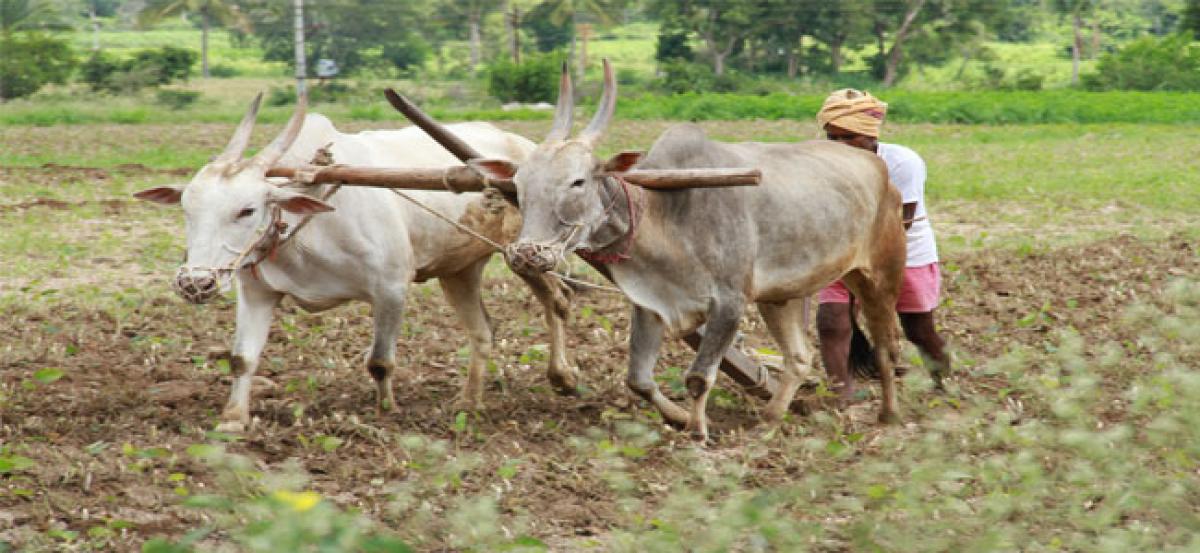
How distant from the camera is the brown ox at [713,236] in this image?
5.41m

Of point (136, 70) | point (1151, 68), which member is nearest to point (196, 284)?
point (136, 70)

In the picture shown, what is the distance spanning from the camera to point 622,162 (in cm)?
542

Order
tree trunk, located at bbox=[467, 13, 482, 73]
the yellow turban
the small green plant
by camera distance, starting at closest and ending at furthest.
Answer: the yellow turban
the small green plant
tree trunk, located at bbox=[467, 13, 482, 73]

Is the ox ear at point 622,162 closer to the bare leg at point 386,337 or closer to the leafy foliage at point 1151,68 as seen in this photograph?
the bare leg at point 386,337

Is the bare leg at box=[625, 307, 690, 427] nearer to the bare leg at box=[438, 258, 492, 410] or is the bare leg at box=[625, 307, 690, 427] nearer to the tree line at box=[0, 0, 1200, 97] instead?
the bare leg at box=[438, 258, 492, 410]

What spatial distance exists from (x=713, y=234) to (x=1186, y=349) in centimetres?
231

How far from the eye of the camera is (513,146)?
24.2 feet

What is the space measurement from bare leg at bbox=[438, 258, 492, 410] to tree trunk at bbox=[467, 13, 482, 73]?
36.4m

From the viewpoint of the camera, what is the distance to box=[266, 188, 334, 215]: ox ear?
228 inches

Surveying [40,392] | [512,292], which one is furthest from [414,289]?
[40,392]

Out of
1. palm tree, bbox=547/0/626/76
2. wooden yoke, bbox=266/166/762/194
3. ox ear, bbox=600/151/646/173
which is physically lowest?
palm tree, bbox=547/0/626/76

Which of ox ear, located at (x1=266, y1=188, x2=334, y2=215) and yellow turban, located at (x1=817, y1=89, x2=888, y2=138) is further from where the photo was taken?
yellow turban, located at (x1=817, y1=89, x2=888, y2=138)

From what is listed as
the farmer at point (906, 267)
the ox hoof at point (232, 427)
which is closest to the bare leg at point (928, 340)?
the farmer at point (906, 267)

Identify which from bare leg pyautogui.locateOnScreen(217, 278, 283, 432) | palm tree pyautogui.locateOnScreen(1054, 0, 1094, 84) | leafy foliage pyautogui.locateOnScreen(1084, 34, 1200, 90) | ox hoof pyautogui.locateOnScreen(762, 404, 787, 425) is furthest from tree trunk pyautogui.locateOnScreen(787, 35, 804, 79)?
bare leg pyautogui.locateOnScreen(217, 278, 283, 432)
